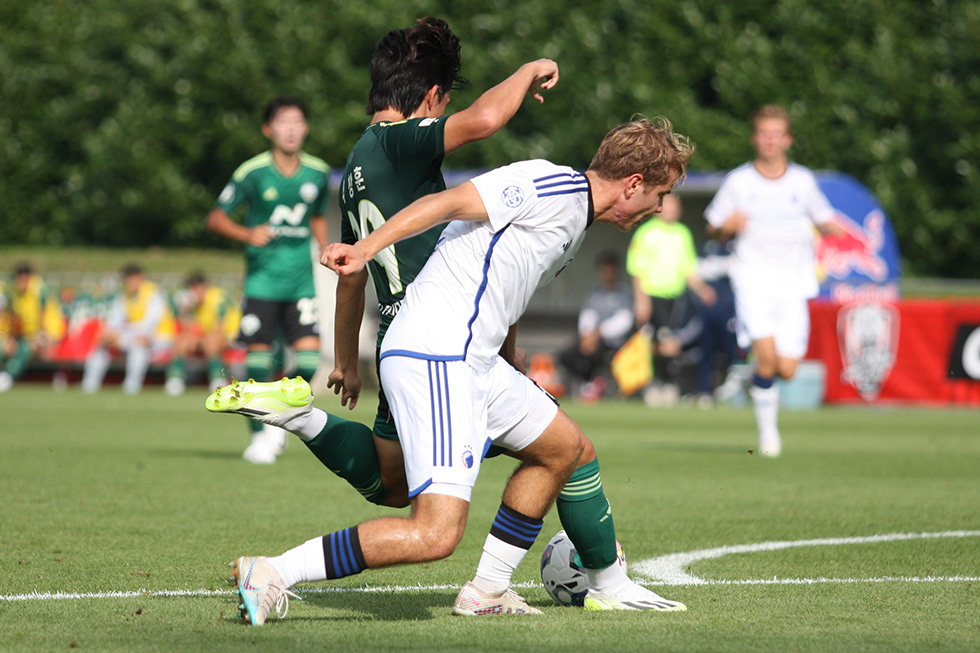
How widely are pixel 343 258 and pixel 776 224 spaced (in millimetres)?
7256

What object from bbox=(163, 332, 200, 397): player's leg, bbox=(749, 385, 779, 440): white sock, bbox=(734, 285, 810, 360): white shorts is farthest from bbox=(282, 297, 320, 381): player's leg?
bbox=(163, 332, 200, 397): player's leg

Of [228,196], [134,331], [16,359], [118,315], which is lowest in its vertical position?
[16,359]

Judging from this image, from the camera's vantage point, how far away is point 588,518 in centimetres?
456

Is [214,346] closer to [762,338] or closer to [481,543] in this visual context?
[762,338]

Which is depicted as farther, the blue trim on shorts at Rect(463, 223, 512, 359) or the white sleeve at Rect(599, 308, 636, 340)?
the white sleeve at Rect(599, 308, 636, 340)

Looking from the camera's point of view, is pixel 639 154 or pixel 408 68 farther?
pixel 408 68

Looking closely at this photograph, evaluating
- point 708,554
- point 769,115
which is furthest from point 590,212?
point 769,115

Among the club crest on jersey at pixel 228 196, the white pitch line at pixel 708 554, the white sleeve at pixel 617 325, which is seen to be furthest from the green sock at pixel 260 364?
the white sleeve at pixel 617 325

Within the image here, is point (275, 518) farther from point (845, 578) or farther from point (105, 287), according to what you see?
point (105, 287)

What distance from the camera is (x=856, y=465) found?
32.7 feet

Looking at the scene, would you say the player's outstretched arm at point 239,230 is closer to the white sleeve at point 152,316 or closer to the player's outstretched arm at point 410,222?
the player's outstretched arm at point 410,222

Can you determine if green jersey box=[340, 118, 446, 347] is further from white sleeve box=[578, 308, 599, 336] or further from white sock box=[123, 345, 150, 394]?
white sock box=[123, 345, 150, 394]

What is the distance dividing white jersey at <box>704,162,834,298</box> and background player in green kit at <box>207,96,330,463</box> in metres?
3.14

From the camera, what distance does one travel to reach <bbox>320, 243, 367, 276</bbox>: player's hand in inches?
153
